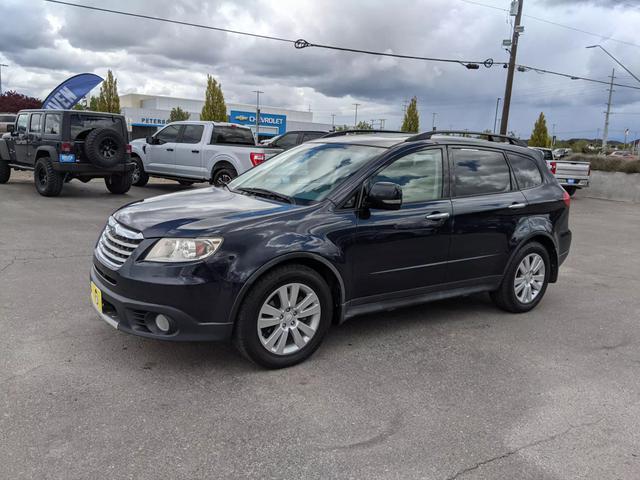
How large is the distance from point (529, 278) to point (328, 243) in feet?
8.29

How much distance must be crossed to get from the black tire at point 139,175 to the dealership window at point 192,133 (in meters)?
1.96

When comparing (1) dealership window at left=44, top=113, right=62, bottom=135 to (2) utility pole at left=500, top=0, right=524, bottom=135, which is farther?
(2) utility pole at left=500, top=0, right=524, bottom=135

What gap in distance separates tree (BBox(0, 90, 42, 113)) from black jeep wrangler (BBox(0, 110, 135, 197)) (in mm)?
61106

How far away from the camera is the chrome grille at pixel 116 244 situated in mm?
3693

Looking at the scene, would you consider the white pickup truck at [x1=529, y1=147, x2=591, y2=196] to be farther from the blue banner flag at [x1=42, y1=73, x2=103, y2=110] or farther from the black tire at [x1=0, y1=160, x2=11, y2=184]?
the blue banner flag at [x1=42, y1=73, x2=103, y2=110]

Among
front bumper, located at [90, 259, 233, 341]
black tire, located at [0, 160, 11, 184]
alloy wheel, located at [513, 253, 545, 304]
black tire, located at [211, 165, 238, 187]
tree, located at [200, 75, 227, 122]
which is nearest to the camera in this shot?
front bumper, located at [90, 259, 233, 341]

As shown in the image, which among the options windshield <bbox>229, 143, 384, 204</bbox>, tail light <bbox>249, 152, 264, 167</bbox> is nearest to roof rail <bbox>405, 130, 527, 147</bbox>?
windshield <bbox>229, 143, 384, 204</bbox>

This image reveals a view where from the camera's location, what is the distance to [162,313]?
A: 3.50 meters

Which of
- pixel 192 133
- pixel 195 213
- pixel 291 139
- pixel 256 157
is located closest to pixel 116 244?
pixel 195 213

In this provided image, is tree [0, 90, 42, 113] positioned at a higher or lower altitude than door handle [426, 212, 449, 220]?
higher

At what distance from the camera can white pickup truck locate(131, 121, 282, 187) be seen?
12.6 meters

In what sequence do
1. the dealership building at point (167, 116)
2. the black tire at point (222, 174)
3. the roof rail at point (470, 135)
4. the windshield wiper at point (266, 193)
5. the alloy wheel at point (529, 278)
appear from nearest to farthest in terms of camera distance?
the windshield wiper at point (266, 193), the roof rail at point (470, 135), the alloy wheel at point (529, 278), the black tire at point (222, 174), the dealership building at point (167, 116)

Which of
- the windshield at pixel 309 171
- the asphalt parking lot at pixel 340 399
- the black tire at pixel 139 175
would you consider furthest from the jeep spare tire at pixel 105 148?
the windshield at pixel 309 171

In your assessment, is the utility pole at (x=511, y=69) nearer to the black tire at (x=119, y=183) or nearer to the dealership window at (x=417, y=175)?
the black tire at (x=119, y=183)
